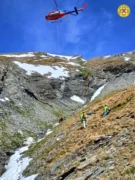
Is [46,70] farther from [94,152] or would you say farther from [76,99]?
[94,152]

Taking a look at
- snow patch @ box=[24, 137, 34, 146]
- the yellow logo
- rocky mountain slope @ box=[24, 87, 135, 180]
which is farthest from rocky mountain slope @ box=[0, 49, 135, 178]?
the yellow logo

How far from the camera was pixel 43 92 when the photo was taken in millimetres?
69938

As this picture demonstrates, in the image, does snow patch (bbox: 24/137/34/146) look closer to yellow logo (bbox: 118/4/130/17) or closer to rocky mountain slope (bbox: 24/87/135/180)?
rocky mountain slope (bbox: 24/87/135/180)

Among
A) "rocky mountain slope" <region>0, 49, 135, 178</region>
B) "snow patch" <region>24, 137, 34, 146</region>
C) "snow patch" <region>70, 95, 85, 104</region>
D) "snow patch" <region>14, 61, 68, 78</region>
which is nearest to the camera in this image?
"snow patch" <region>24, 137, 34, 146</region>

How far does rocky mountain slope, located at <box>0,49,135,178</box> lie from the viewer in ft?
144

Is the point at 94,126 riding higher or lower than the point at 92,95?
lower

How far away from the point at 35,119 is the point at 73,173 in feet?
96.7

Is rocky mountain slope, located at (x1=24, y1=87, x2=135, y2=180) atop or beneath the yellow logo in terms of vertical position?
beneath

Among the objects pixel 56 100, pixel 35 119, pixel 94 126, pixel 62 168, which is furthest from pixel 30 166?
pixel 56 100

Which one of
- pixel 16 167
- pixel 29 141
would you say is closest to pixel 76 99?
pixel 29 141

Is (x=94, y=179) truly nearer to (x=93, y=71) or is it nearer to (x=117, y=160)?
(x=117, y=160)

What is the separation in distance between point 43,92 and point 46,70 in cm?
1361

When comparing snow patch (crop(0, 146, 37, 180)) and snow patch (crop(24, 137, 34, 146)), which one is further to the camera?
snow patch (crop(24, 137, 34, 146))

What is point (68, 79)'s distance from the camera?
79.8m
